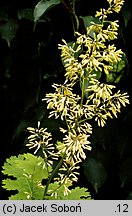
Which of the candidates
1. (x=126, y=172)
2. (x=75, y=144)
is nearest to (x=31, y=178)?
(x=75, y=144)

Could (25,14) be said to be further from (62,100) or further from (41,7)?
(62,100)

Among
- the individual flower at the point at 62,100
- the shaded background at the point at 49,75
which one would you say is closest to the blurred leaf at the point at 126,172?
the shaded background at the point at 49,75

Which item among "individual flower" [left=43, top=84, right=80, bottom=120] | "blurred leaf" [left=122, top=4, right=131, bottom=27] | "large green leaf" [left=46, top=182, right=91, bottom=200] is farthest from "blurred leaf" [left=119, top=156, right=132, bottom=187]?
"individual flower" [left=43, top=84, right=80, bottom=120]

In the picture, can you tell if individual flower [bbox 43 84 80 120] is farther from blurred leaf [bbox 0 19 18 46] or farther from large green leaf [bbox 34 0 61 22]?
blurred leaf [bbox 0 19 18 46]

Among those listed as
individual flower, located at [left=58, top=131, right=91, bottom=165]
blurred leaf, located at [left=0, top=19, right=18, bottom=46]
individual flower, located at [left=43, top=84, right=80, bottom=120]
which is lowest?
individual flower, located at [left=58, top=131, right=91, bottom=165]

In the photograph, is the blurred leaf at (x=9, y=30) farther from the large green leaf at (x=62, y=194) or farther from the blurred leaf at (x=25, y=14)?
the large green leaf at (x=62, y=194)

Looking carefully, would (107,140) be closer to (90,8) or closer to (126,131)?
(126,131)
